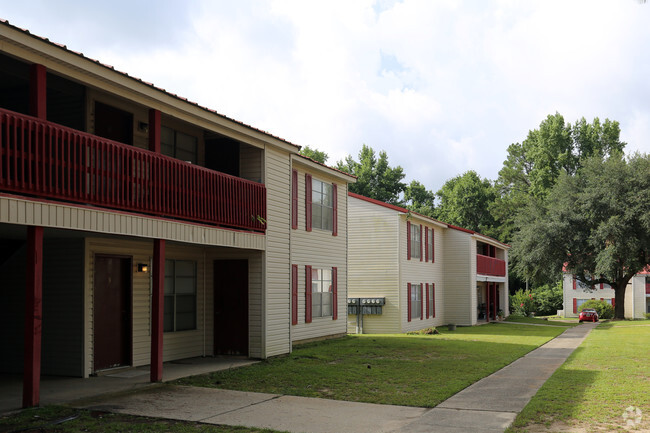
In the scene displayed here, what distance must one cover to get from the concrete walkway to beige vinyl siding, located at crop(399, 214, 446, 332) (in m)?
14.6

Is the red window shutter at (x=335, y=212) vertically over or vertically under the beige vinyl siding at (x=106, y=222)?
over

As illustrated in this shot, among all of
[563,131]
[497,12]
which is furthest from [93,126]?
[563,131]

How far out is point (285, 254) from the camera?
16375mm

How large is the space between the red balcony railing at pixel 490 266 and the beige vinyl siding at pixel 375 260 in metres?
9.55

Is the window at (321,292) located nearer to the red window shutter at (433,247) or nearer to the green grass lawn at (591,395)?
the green grass lawn at (591,395)

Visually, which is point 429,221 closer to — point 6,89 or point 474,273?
point 474,273

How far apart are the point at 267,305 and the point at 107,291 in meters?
4.05

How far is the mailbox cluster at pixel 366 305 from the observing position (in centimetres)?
2603

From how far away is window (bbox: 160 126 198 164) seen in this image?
14288mm

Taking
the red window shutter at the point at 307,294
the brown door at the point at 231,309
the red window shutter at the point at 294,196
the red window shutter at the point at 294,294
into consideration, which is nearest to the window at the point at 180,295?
the brown door at the point at 231,309

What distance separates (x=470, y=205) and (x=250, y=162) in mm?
50498

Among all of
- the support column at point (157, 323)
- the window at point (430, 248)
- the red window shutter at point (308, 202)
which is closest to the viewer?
the support column at point (157, 323)

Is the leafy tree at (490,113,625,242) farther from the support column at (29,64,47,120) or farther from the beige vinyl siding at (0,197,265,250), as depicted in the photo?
the support column at (29,64,47,120)

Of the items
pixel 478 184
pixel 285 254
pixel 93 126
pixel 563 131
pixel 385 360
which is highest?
pixel 563 131
